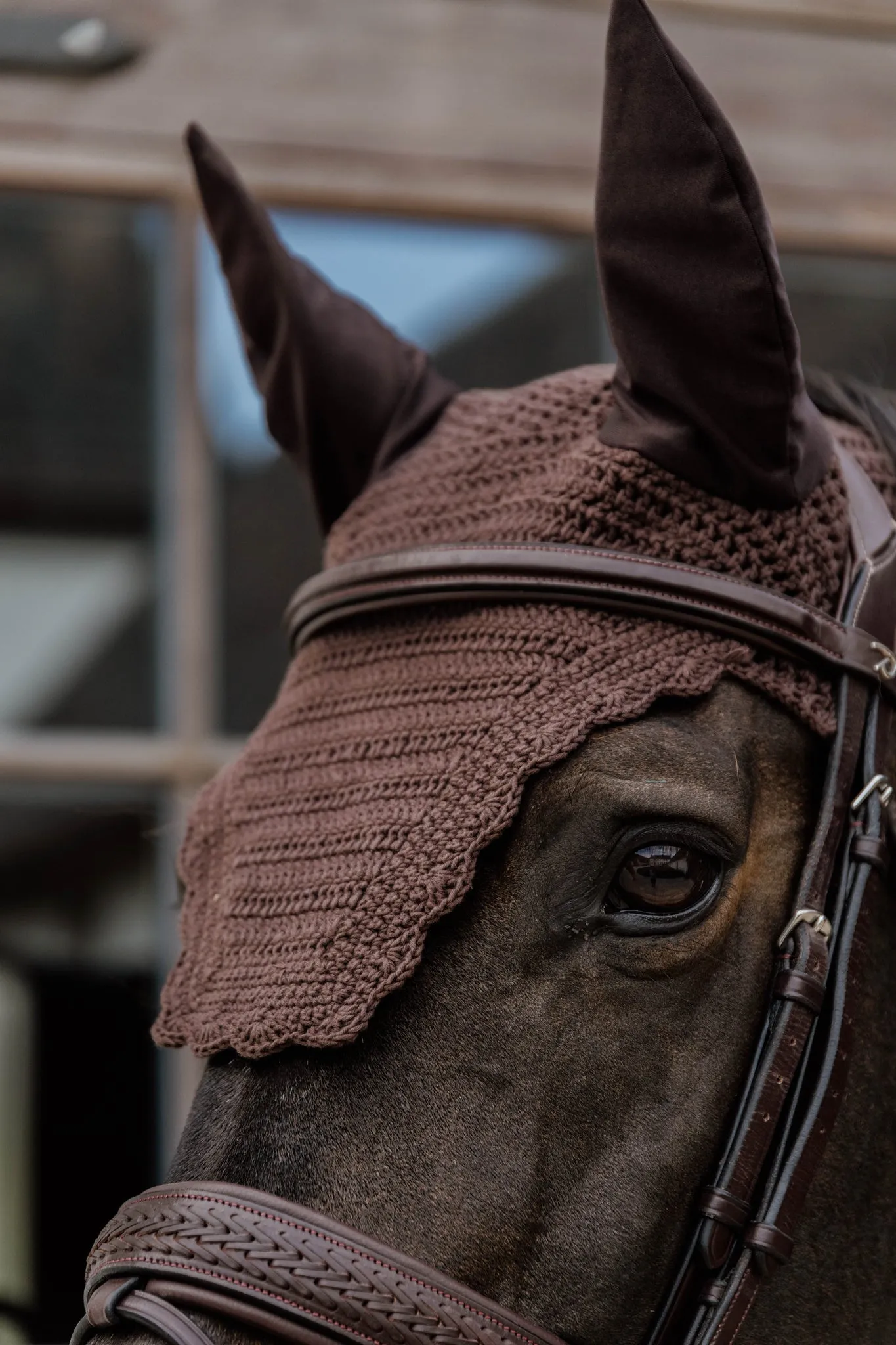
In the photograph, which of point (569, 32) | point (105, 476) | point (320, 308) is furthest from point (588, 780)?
point (569, 32)

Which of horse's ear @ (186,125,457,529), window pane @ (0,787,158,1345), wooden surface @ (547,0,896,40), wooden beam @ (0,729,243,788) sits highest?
wooden surface @ (547,0,896,40)

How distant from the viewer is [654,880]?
1109 millimetres

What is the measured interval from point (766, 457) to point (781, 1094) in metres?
0.50

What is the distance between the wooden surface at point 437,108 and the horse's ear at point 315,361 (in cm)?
112

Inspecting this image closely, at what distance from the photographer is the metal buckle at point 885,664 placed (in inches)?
47.6

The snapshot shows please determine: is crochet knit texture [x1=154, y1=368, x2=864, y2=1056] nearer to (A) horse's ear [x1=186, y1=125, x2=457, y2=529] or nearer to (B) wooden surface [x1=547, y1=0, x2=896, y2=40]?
(A) horse's ear [x1=186, y1=125, x2=457, y2=529]

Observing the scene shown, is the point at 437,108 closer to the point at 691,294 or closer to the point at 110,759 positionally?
the point at 110,759

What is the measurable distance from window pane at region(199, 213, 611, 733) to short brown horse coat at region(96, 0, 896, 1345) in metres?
1.44

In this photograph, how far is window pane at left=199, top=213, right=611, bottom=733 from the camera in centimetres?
253

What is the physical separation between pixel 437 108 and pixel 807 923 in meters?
1.86

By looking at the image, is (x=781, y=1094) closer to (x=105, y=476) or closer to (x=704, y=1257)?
(x=704, y=1257)

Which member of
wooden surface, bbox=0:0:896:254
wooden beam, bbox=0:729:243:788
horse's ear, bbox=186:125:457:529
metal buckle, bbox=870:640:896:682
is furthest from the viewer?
wooden surface, bbox=0:0:896:254

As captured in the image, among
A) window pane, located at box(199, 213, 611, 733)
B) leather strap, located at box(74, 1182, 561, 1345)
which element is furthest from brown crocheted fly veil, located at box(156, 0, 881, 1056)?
window pane, located at box(199, 213, 611, 733)

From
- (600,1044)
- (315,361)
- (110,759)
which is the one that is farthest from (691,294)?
(110,759)
